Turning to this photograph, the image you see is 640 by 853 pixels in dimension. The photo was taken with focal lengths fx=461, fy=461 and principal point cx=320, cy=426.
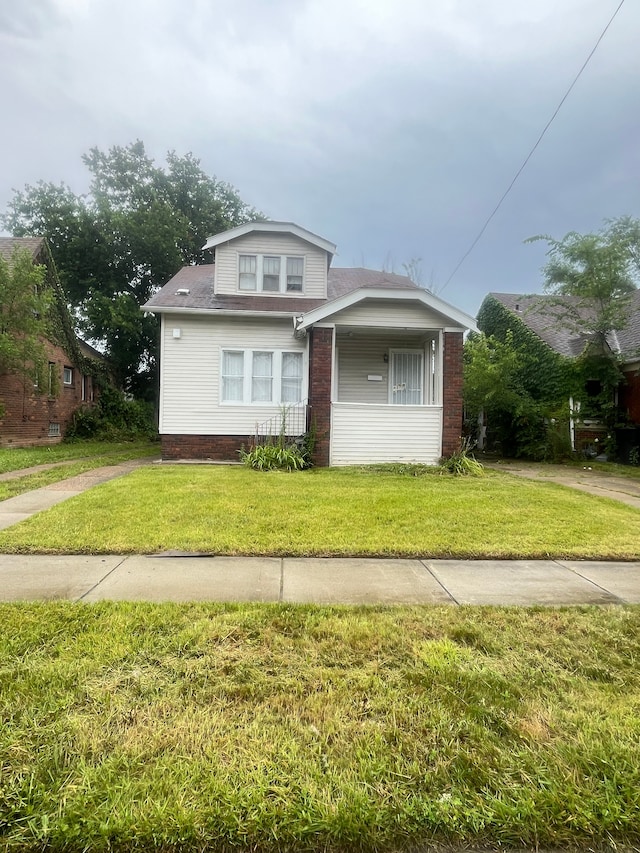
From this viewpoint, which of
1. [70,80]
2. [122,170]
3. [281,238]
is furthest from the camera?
[122,170]

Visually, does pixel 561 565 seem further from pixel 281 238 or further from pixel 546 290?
Result: pixel 546 290

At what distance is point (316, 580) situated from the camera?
3.87m

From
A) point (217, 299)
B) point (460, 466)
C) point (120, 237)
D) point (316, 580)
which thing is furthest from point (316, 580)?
point (120, 237)

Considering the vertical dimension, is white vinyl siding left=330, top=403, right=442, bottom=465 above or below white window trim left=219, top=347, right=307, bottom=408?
below

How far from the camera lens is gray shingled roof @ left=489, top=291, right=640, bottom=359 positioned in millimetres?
15047

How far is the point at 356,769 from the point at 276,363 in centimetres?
1096

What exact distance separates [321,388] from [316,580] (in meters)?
7.14

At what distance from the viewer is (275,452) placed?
1026cm

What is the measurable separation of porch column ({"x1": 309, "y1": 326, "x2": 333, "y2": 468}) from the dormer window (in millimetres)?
3139

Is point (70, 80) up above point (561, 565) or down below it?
above

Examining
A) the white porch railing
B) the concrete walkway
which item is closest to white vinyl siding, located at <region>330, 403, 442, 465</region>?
the white porch railing

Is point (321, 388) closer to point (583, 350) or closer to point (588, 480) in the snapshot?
point (588, 480)

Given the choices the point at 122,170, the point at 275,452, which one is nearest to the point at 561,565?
the point at 275,452

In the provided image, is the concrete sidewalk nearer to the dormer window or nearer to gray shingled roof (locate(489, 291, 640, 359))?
the dormer window
